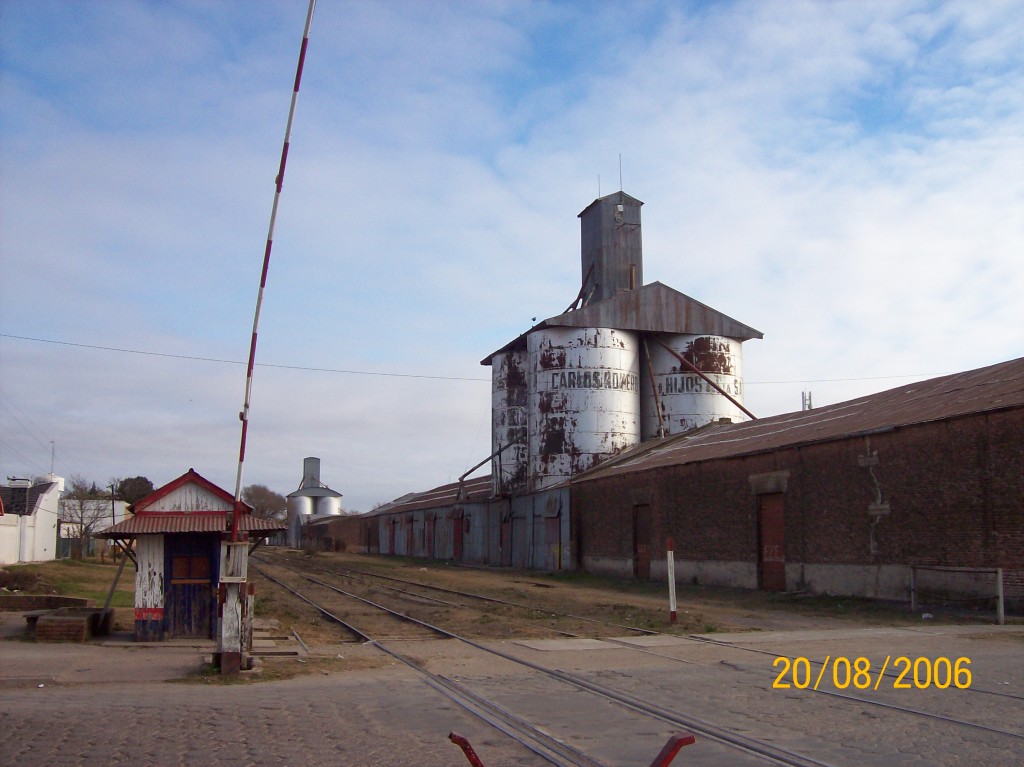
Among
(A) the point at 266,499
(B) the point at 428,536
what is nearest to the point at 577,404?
(B) the point at 428,536

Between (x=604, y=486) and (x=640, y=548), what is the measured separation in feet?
13.2

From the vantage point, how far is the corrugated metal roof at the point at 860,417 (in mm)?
20906

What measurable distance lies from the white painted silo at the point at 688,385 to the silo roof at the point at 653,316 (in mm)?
687

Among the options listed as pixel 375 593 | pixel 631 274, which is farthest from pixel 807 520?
pixel 631 274

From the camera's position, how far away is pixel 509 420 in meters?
48.9

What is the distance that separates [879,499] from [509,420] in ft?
93.6

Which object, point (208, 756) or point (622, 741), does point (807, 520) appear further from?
Result: point (208, 756)

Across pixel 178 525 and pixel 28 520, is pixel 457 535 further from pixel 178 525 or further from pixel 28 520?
pixel 178 525

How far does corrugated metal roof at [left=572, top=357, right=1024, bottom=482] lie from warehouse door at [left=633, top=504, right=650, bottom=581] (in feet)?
5.26

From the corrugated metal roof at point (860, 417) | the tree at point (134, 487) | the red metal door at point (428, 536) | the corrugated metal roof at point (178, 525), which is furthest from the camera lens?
the tree at point (134, 487)

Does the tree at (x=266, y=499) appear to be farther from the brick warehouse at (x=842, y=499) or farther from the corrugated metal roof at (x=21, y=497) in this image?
the brick warehouse at (x=842, y=499)

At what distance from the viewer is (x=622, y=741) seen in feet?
25.2
